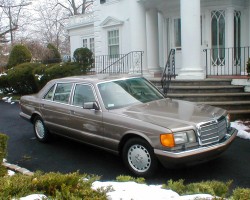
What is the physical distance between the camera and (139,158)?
18.4 feet

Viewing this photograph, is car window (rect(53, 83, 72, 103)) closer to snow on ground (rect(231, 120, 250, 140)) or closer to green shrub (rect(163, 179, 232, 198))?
green shrub (rect(163, 179, 232, 198))

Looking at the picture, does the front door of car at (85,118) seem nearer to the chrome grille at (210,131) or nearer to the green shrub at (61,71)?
the chrome grille at (210,131)

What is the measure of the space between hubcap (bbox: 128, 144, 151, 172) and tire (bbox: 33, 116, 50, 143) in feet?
9.66

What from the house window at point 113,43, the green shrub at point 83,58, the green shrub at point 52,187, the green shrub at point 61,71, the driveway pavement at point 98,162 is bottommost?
the driveway pavement at point 98,162

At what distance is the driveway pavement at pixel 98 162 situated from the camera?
5.69 meters

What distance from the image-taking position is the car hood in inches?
214

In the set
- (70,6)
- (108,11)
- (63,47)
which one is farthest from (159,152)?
(63,47)

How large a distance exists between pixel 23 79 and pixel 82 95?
35.4 ft

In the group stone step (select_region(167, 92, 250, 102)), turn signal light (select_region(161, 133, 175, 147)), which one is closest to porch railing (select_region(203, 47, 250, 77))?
stone step (select_region(167, 92, 250, 102))

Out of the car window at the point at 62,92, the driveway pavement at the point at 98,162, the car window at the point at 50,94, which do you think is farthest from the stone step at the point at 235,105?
the car window at the point at 50,94

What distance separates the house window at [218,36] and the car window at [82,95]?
783 centimetres

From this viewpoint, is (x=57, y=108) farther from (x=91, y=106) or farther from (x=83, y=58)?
(x=83, y=58)

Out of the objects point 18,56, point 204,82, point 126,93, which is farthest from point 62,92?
point 18,56

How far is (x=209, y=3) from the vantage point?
13.2 m
